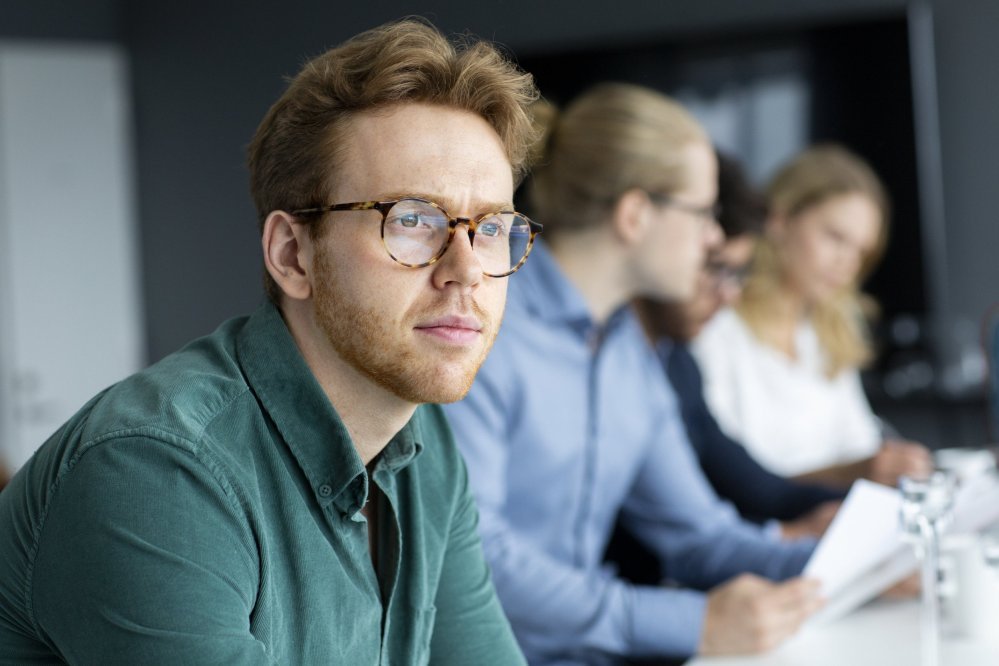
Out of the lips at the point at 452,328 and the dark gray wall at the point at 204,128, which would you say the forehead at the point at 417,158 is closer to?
the lips at the point at 452,328

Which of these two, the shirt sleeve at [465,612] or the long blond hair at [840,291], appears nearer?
the shirt sleeve at [465,612]

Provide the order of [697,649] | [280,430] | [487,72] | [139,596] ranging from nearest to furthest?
[139,596]
[280,430]
[487,72]
[697,649]

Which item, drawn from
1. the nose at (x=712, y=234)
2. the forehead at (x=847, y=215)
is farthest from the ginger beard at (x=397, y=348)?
the forehead at (x=847, y=215)

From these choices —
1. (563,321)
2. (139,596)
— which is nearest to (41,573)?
(139,596)

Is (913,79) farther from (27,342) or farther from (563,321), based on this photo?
(27,342)

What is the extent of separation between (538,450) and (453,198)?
0.92 m

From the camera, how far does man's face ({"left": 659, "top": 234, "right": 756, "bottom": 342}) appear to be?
279 cm

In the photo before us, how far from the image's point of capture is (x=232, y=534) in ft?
3.21

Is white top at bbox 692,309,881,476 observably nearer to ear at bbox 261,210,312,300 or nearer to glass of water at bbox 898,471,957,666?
glass of water at bbox 898,471,957,666

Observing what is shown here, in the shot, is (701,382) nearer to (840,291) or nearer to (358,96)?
(840,291)

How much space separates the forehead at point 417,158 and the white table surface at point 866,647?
75 centimetres

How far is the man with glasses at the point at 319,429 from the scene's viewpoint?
92cm

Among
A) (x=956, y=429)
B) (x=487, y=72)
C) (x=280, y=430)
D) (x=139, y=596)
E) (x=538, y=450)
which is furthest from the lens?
(x=956, y=429)

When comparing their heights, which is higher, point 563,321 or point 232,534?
point 563,321
